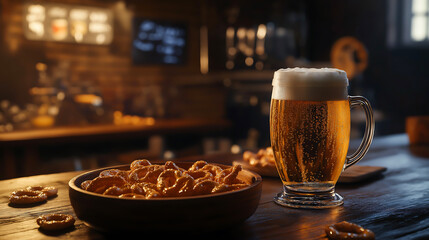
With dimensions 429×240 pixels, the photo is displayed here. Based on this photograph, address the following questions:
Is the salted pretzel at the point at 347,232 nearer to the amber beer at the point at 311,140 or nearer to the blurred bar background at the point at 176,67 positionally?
the amber beer at the point at 311,140

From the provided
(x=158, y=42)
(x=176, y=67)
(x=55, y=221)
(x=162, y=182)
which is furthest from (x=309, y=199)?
(x=176, y=67)

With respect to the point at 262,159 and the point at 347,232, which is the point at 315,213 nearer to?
the point at 347,232

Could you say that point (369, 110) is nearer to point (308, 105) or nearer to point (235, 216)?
point (308, 105)

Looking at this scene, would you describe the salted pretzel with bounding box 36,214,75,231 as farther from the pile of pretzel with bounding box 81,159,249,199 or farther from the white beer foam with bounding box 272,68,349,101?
the white beer foam with bounding box 272,68,349,101

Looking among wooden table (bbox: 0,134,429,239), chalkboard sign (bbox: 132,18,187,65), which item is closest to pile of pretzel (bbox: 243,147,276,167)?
wooden table (bbox: 0,134,429,239)

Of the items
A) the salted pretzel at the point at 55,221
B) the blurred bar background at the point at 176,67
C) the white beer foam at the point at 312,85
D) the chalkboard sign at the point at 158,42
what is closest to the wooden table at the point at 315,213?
the salted pretzel at the point at 55,221

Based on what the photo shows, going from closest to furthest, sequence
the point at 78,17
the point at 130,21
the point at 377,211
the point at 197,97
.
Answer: the point at 377,211
the point at 78,17
the point at 130,21
the point at 197,97

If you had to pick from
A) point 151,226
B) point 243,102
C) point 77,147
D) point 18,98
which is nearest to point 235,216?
point 151,226
